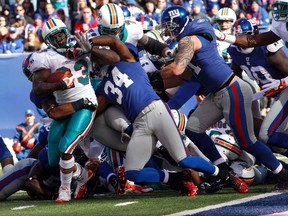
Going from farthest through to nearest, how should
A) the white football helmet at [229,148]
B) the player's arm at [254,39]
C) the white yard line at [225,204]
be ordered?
the white football helmet at [229,148], the player's arm at [254,39], the white yard line at [225,204]

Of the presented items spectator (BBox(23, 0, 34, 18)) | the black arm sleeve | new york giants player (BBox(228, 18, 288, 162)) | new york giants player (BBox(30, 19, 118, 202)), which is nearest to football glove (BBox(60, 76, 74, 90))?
new york giants player (BBox(30, 19, 118, 202))

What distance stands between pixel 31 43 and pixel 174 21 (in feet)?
23.7

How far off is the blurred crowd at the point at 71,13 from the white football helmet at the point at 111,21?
272 inches

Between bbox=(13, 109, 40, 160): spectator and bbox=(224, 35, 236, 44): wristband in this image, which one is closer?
bbox=(224, 35, 236, 44): wristband

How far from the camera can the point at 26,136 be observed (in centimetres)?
1252

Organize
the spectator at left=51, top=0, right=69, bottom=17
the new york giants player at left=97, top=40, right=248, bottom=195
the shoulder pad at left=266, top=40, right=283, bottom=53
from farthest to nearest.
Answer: the spectator at left=51, top=0, right=69, bottom=17 → the shoulder pad at left=266, top=40, right=283, bottom=53 → the new york giants player at left=97, top=40, right=248, bottom=195

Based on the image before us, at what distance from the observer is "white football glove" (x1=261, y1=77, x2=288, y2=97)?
830 cm

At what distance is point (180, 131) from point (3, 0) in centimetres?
910

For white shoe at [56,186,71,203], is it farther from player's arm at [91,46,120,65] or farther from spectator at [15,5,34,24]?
spectator at [15,5,34,24]

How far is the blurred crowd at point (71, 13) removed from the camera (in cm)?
1480

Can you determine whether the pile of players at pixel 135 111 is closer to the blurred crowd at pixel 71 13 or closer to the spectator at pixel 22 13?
the blurred crowd at pixel 71 13

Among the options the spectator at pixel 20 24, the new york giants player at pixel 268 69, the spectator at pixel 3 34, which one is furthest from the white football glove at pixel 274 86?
the spectator at pixel 20 24

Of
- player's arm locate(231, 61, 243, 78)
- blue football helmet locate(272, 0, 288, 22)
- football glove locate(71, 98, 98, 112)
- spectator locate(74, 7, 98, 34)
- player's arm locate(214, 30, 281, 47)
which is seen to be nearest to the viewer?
football glove locate(71, 98, 98, 112)

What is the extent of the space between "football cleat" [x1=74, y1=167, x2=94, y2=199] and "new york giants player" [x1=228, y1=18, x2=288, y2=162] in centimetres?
143
